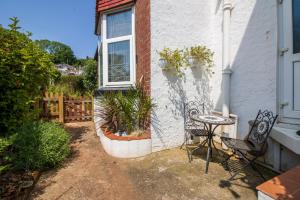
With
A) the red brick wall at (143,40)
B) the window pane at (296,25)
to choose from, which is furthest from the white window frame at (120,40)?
the window pane at (296,25)

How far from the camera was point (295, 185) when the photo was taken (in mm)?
2148

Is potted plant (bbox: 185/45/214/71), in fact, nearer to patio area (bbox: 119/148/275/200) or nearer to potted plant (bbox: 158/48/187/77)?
potted plant (bbox: 158/48/187/77)

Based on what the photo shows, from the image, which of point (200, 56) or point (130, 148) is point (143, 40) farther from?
point (130, 148)

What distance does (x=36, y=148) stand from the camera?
3.46 meters

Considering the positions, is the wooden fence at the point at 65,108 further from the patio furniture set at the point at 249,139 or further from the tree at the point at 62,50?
the tree at the point at 62,50

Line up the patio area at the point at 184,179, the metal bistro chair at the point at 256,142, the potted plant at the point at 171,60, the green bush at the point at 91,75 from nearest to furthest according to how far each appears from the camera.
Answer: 1. the patio area at the point at 184,179
2. the metal bistro chair at the point at 256,142
3. the potted plant at the point at 171,60
4. the green bush at the point at 91,75

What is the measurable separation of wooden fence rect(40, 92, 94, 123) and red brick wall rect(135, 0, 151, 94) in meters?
4.39

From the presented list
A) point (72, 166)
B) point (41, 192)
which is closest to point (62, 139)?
point (72, 166)

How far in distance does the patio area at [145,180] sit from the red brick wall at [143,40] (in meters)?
1.67

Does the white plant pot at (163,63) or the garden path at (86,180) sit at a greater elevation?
the white plant pot at (163,63)

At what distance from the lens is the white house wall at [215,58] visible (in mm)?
3686

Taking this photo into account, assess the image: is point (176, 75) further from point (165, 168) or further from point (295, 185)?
point (295, 185)

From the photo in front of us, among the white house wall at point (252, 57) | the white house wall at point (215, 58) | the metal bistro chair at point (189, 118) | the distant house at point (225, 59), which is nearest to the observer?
the distant house at point (225, 59)

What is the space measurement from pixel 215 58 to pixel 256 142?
2.42m
